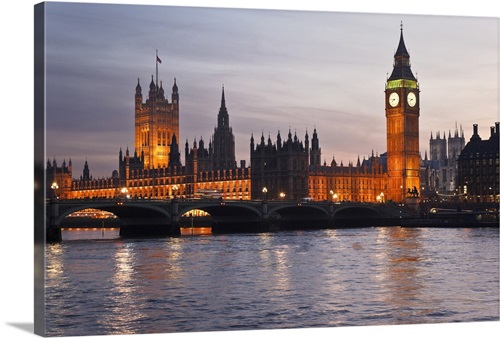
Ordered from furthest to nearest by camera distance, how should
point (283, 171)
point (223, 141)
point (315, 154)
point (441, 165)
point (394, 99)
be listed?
point (441, 165) < point (223, 141) < point (394, 99) < point (315, 154) < point (283, 171)

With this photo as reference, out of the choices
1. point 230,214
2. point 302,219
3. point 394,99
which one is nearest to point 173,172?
Answer: point 394,99

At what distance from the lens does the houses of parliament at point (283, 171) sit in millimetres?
92875

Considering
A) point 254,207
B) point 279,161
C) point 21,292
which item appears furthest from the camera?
point 279,161

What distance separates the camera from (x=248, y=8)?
14.0 metres

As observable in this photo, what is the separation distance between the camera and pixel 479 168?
92750 mm

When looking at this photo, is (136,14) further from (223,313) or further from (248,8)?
(223,313)

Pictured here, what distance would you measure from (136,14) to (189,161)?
303ft

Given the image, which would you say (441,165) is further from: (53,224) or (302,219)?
(53,224)

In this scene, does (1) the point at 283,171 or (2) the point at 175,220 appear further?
(1) the point at 283,171

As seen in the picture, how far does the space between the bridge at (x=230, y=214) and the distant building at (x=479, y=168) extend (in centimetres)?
1558

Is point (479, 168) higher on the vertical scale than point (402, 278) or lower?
higher

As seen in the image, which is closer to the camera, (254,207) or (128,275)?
(128,275)

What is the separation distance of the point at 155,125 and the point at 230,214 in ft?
226

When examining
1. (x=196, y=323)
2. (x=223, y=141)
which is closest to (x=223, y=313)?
(x=196, y=323)
